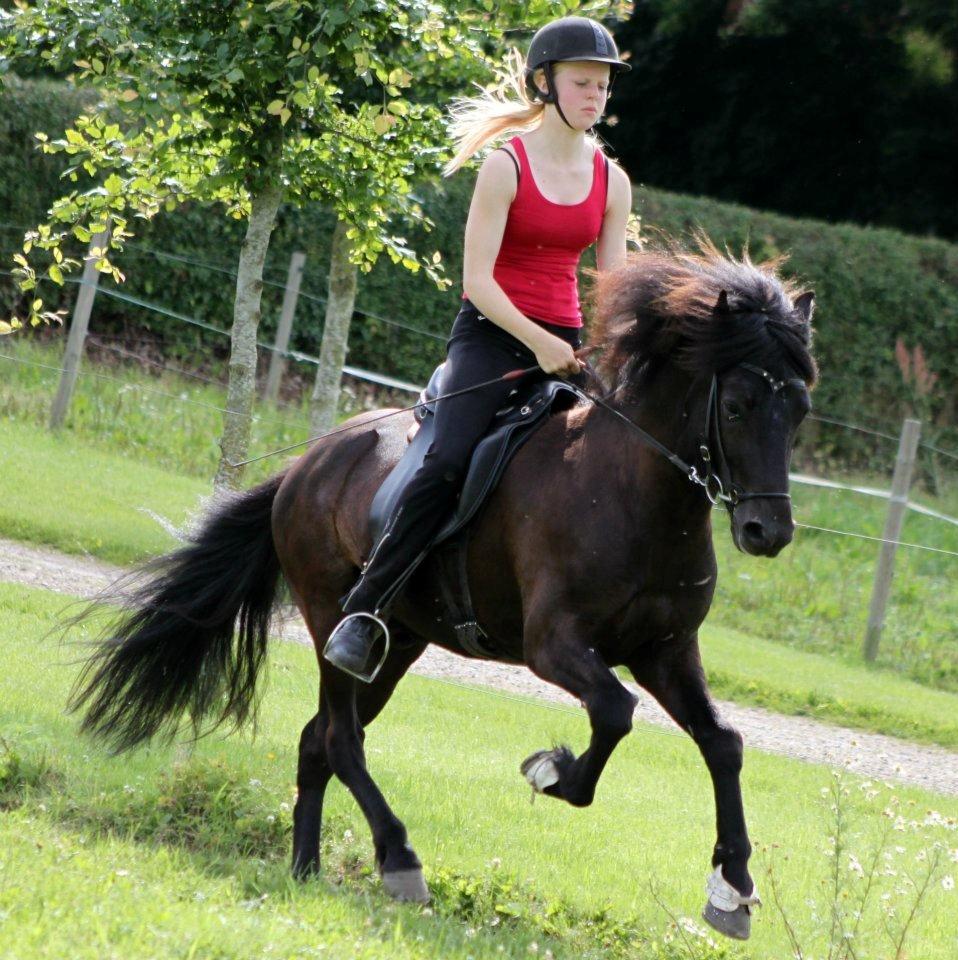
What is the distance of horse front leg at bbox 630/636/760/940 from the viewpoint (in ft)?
16.1

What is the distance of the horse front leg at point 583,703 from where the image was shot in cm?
484

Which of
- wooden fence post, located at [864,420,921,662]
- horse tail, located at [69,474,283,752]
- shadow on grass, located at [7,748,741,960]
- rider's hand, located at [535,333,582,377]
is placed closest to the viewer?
shadow on grass, located at [7,748,741,960]

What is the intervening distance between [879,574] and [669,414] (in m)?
8.39

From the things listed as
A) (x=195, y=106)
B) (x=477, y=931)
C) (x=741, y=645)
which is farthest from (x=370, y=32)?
(x=741, y=645)

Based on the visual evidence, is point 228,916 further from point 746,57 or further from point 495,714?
point 746,57

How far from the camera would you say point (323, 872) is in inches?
230

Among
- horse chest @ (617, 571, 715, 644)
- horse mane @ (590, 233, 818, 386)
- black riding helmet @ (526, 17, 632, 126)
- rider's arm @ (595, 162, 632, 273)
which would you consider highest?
black riding helmet @ (526, 17, 632, 126)

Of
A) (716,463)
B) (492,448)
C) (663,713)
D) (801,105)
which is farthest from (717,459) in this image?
(801,105)

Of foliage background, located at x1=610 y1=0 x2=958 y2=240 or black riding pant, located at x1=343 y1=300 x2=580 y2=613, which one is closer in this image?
black riding pant, located at x1=343 y1=300 x2=580 y2=613

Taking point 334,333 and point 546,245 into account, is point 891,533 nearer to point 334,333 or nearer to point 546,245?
point 334,333

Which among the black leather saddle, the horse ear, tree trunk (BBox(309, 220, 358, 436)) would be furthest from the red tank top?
tree trunk (BBox(309, 220, 358, 436))

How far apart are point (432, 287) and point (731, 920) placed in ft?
45.3

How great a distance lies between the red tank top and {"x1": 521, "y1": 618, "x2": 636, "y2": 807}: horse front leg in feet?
4.17

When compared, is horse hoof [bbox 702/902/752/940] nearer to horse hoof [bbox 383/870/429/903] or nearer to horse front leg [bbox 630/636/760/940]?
horse front leg [bbox 630/636/760/940]
